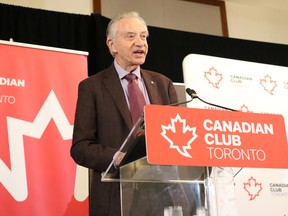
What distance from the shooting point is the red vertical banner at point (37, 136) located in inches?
114

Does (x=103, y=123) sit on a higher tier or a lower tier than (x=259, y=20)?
lower

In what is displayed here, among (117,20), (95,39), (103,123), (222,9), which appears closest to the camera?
(103,123)

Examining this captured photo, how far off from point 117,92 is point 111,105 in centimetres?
6

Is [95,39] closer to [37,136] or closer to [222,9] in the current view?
[37,136]

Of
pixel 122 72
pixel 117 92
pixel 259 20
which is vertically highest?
pixel 259 20

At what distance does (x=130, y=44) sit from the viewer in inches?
81.4

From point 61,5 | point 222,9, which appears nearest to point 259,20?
point 222,9

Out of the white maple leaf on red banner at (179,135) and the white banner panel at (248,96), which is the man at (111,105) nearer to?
the white maple leaf on red banner at (179,135)

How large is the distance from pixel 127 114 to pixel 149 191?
0.61m

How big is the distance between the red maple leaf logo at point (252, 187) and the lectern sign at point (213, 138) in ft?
5.66

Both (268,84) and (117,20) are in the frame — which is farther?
(268,84)

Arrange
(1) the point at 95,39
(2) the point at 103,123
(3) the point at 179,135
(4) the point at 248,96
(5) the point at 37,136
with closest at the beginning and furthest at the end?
(3) the point at 179,135
(2) the point at 103,123
(5) the point at 37,136
(4) the point at 248,96
(1) the point at 95,39

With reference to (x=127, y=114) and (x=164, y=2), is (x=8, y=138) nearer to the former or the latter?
(x=127, y=114)

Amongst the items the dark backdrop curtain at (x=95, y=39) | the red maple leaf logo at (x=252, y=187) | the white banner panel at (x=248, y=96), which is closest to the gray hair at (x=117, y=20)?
the white banner panel at (x=248, y=96)
